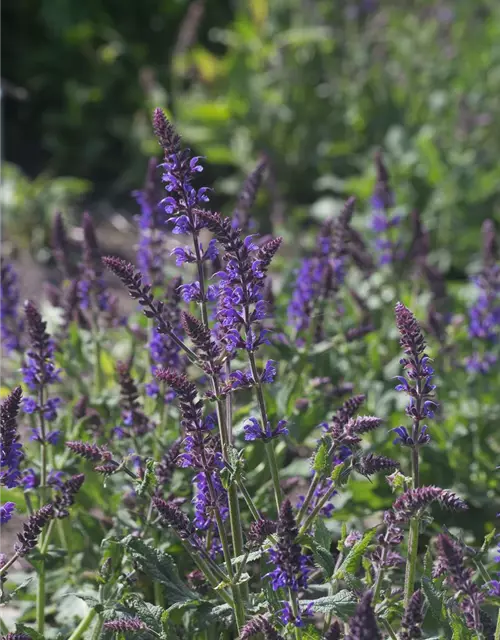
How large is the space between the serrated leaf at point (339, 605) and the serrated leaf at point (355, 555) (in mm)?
60

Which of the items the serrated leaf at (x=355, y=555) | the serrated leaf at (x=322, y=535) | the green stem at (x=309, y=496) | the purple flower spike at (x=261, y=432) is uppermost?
the purple flower spike at (x=261, y=432)

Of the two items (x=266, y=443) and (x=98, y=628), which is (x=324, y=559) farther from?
(x=98, y=628)

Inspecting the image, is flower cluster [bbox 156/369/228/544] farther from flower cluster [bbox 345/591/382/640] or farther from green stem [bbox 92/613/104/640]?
flower cluster [bbox 345/591/382/640]

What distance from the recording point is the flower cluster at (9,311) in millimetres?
4035

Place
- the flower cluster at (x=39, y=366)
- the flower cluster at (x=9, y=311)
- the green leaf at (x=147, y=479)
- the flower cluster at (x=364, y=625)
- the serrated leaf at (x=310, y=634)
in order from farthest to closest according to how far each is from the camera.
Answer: the flower cluster at (x=9, y=311) < the flower cluster at (x=39, y=366) < the serrated leaf at (x=310, y=634) < the green leaf at (x=147, y=479) < the flower cluster at (x=364, y=625)

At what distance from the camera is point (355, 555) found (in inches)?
107

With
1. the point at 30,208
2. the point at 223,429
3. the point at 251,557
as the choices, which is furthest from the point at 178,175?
the point at 30,208

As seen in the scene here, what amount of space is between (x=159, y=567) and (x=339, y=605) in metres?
0.57

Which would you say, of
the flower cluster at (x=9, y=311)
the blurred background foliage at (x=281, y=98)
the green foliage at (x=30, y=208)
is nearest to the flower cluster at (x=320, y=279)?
the flower cluster at (x=9, y=311)

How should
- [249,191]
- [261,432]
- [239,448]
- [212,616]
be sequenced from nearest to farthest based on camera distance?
1. [261,432]
2. [212,616]
3. [239,448]
4. [249,191]

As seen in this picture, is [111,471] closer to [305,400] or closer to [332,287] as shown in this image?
[305,400]

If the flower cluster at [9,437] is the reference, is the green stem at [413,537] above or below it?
below

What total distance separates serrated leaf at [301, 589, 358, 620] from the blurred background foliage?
440 cm

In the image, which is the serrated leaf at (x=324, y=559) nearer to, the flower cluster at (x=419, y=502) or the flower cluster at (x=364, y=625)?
the flower cluster at (x=419, y=502)
